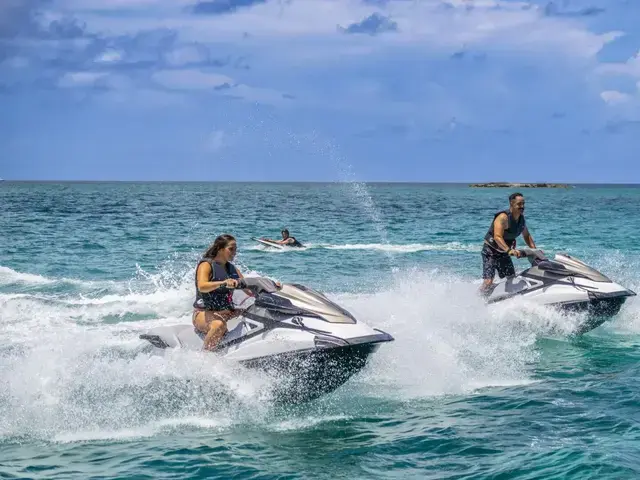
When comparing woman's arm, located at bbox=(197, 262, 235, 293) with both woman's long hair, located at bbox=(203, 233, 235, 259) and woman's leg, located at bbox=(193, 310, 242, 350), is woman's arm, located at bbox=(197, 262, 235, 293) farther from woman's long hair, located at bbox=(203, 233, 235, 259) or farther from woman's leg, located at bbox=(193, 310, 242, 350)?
woman's leg, located at bbox=(193, 310, 242, 350)

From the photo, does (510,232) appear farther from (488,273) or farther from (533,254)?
(488,273)

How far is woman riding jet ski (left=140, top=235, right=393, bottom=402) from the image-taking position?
25.1ft

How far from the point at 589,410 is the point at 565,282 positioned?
365 centimetres

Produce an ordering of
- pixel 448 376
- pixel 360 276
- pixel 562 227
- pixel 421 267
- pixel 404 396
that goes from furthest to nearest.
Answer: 1. pixel 562 227
2. pixel 421 267
3. pixel 360 276
4. pixel 448 376
5. pixel 404 396

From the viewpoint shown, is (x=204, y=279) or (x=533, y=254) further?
(x=533, y=254)

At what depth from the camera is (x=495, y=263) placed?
11.9 meters

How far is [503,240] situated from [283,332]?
5.03 meters

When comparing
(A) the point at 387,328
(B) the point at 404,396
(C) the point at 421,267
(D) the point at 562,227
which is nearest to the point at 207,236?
(C) the point at 421,267

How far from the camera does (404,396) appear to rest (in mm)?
8656

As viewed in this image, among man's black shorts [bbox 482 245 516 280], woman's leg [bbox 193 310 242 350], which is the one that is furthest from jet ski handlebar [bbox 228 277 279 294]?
man's black shorts [bbox 482 245 516 280]

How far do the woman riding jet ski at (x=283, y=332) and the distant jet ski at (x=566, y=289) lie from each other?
4.52 metres

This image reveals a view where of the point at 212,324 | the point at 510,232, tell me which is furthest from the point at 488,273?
the point at 212,324

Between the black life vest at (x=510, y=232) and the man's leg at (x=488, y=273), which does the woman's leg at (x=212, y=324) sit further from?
the man's leg at (x=488, y=273)

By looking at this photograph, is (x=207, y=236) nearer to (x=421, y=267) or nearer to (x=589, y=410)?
(x=421, y=267)
